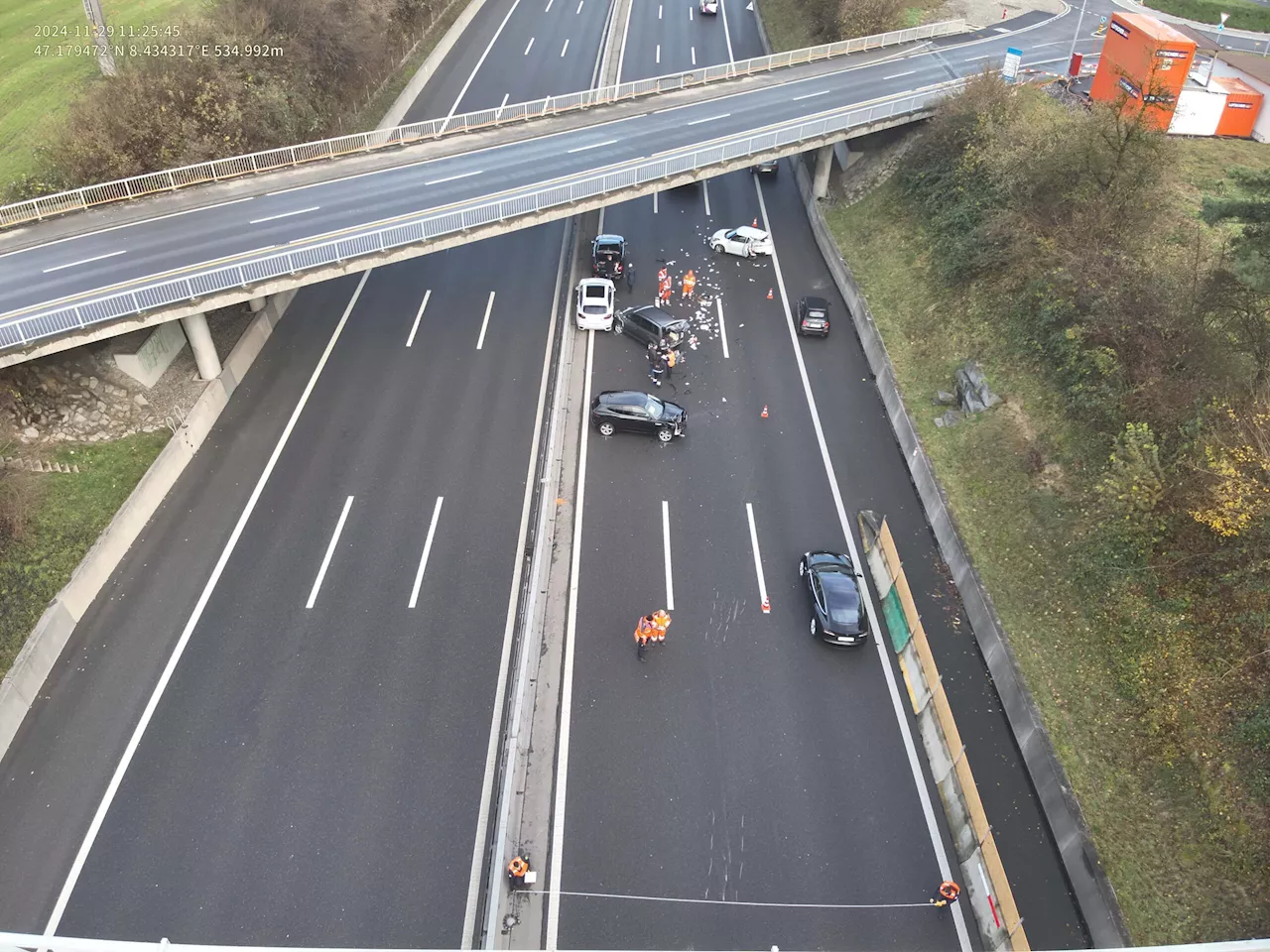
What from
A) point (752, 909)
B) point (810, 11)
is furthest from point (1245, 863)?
point (810, 11)

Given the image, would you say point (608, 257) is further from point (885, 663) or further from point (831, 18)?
point (831, 18)

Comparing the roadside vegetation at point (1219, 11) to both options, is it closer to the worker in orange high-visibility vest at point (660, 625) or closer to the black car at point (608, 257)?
the black car at point (608, 257)

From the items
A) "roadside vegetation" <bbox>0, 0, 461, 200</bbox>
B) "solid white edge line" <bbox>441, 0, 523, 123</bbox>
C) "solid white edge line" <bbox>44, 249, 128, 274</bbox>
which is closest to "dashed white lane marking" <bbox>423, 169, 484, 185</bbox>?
"roadside vegetation" <bbox>0, 0, 461, 200</bbox>

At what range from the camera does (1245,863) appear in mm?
15281

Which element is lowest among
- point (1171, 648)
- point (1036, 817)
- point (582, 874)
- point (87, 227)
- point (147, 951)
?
point (1036, 817)

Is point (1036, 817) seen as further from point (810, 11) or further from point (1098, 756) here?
point (810, 11)

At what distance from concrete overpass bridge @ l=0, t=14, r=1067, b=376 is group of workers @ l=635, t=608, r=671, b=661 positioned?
16.1 m

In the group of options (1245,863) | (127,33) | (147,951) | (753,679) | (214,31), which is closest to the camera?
(147,951)

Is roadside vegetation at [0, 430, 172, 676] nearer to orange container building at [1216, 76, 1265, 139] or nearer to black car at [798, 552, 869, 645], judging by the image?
black car at [798, 552, 869, 645]

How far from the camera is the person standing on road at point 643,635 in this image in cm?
1995

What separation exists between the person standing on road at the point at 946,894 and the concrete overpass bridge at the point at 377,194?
2435cm

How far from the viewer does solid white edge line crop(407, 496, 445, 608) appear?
862 inches

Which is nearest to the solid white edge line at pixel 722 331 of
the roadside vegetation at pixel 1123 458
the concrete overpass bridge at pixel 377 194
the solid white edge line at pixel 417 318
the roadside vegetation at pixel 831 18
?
the concrete overpass bridge at pixel 377 194

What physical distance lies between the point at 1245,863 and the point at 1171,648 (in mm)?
4803
